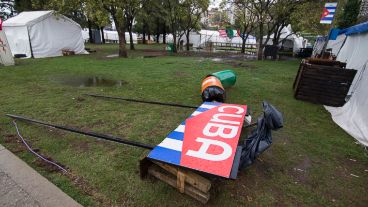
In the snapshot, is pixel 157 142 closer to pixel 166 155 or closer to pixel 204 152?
pixel 166 155

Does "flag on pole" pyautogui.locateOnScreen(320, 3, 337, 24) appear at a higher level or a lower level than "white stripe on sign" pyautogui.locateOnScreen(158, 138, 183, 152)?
higher

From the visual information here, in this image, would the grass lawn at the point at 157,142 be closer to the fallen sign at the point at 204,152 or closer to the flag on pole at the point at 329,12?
the fallen sign at the point at 204,152

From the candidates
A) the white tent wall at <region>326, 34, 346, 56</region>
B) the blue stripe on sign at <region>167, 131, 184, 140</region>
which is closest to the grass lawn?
the blue stripe on sign at <region>167, 131, 184, 140</region>

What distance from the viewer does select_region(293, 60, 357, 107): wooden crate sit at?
214 inches

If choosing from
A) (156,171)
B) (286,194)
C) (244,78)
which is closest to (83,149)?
(156,171)

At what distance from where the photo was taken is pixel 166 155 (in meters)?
2.39

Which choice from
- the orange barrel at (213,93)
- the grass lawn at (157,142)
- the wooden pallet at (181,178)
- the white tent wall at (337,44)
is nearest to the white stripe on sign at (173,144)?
the wooden pallet at (181,178)

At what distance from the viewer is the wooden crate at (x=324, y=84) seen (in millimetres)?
5426

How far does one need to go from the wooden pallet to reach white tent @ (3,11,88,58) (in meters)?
15.8

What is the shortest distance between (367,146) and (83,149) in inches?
189

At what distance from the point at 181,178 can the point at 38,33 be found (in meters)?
16.4

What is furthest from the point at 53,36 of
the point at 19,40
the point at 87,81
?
the point at 87,81

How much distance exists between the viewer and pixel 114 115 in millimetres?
4672

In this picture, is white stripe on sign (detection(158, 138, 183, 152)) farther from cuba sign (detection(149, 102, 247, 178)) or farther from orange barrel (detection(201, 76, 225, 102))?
orange barrel (detection(201, 76, 225, 102))
